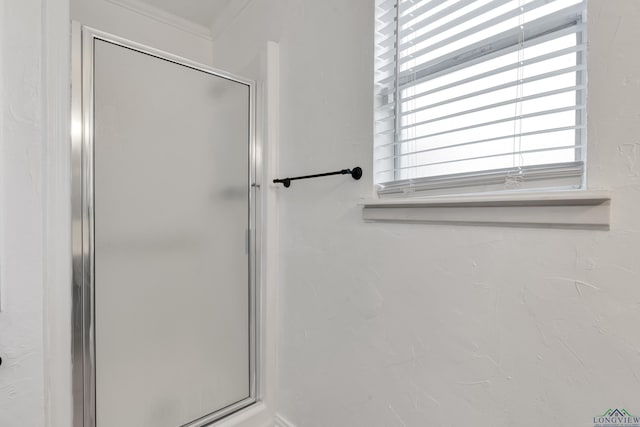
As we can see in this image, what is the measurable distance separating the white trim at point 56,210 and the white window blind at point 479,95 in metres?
0.95

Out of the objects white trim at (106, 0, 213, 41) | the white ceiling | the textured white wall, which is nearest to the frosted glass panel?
the textured white wall

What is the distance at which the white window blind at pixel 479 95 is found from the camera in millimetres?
636

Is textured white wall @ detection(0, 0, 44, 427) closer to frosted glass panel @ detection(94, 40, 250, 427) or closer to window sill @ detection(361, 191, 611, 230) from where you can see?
frosted glass panel @ detection(94, 40, 250, 427)

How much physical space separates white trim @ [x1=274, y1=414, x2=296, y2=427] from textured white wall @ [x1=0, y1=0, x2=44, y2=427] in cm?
81

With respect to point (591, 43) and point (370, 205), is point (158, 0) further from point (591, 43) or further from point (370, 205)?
point (591, 43)

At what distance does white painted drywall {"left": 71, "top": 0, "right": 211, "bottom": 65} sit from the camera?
159 cm

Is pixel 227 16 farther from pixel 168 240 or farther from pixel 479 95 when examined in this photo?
pixel 479 95

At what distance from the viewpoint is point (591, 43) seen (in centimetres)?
57

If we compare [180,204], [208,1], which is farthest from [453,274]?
[208,1]

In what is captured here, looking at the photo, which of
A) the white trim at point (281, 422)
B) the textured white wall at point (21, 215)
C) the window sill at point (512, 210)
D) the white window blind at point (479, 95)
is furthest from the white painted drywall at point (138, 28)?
the white trim at point (281, 422)

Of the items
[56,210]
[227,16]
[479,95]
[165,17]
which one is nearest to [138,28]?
[165,17]

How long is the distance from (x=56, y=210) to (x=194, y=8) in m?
1.39

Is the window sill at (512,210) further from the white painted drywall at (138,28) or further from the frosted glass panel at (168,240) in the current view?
the white painted drywall at (138,28)

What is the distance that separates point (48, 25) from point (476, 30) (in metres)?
1.20
